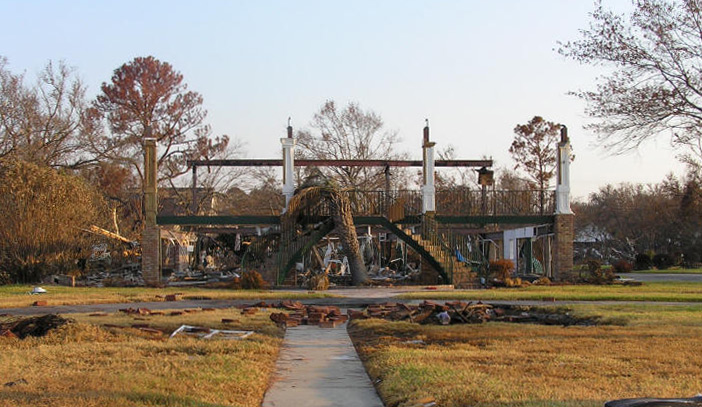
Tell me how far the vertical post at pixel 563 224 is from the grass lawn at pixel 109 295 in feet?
36.7

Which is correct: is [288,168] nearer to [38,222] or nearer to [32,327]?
[38,222]

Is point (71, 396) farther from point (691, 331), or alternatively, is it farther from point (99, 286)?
point (99, 286)

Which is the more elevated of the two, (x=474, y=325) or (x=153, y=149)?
(x=153, y=149)

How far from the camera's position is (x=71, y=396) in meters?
7.71

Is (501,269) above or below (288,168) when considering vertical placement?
below

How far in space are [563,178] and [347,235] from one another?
913 centimetres

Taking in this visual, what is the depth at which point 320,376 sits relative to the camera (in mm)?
9883

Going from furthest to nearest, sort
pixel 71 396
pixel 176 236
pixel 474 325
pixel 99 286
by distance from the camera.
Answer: pixel 176 236
pixel 99 286
pixel 474 325
pixel 71 396

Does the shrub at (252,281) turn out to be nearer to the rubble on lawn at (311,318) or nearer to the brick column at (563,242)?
the rubble on lawn at (311,318)

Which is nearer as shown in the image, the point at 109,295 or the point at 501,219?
the point at 109,295

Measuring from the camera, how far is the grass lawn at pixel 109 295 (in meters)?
21.1

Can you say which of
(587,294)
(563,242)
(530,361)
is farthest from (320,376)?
(563,242)

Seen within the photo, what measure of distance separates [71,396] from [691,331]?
1061 centimetres

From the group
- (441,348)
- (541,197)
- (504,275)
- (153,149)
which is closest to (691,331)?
(441,348)
